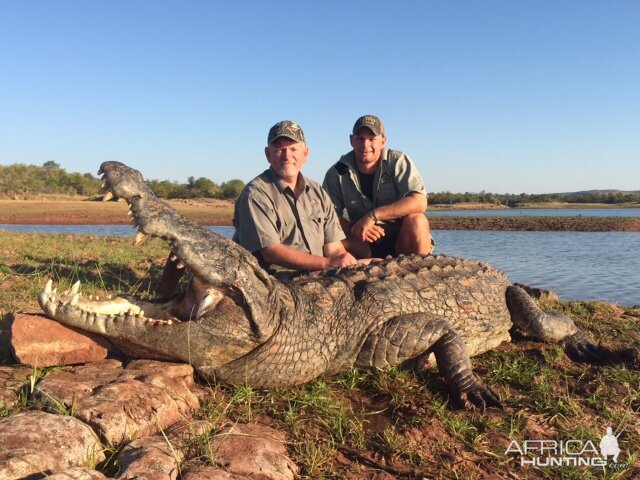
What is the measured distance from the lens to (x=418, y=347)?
348cm

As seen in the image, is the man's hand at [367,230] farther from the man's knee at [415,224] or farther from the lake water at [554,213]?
the lake water at [554,213]

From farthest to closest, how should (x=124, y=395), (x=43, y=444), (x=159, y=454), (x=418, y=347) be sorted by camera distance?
(x=418, y=347) → (x=124, y=395) → (x=159, y=454) → (x=43, y=444)

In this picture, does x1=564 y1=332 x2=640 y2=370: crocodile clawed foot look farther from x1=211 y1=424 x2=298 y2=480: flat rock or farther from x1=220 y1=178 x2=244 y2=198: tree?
x1=220 y1=178 x2=244 y2=198: tree

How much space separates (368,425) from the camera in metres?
2.80

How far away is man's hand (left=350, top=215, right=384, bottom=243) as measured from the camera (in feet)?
18.2

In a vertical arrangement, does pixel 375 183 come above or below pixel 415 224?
above

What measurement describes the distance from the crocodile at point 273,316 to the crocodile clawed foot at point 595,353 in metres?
0.02

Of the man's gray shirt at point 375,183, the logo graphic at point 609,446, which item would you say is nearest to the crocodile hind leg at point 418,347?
the logo graphic at point 609,446

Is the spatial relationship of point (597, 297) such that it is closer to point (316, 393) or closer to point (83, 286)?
point (316, 393)

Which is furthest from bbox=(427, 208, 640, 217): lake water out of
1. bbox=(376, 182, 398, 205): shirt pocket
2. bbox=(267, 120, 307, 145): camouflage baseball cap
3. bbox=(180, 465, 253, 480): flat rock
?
bbox=(180, 465, 253, 480): flat rock

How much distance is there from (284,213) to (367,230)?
129cm

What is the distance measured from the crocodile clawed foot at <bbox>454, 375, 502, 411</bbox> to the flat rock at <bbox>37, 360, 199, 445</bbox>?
1589 millimetres

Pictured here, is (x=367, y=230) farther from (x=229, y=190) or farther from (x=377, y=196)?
(x=229, y=190)
